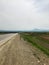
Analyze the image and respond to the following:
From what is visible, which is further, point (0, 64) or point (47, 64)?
point (47, 64)

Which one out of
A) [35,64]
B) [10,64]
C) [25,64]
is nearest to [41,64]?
[35,64]

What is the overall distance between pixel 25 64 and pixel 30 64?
35 centimetres

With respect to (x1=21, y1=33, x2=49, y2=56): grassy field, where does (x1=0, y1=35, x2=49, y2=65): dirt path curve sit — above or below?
above

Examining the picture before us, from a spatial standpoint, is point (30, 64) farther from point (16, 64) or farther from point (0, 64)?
point (0, 64)

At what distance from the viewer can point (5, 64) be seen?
11.0 meters

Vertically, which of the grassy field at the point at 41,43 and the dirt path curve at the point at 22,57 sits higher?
the dirt path curve at the point at 22,57

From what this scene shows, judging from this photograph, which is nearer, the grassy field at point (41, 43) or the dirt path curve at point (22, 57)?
the dirt path curve at point (22, 57)

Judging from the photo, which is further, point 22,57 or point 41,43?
point 41,43

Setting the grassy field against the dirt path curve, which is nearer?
the dirt path curve

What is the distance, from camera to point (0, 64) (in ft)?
35.2

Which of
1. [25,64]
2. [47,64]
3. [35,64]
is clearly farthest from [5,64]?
[47,64]

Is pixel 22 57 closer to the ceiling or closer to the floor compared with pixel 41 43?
closer to the ceiling

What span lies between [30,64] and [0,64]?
204 centimetres

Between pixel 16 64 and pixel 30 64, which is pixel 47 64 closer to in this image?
pixel 30 64
